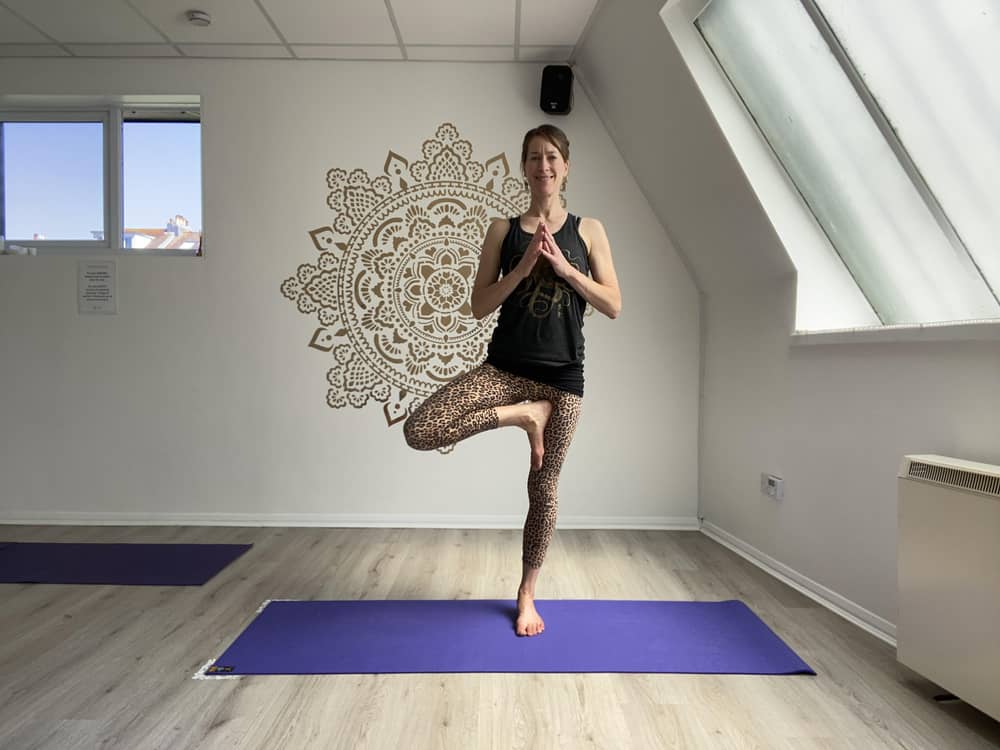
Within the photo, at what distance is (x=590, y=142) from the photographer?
11.9 feet

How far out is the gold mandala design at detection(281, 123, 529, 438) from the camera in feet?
11.9

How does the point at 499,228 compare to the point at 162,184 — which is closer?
the point at 499,228

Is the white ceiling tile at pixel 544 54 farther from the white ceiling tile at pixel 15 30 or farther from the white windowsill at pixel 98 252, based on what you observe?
the white ceiling tile at pixel 15 30

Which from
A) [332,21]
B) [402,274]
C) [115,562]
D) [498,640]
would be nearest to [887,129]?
[498,640]

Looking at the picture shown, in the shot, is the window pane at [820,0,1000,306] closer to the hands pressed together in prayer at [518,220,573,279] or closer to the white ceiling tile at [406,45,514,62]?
the hands pressed together in prayer at [518,220,573,279]

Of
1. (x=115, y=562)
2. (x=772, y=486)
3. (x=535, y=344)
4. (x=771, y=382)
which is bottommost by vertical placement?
(x=115, y=562)

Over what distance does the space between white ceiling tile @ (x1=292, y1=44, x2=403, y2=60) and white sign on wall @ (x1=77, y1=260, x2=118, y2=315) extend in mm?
1549

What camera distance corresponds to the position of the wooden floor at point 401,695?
1590 mm

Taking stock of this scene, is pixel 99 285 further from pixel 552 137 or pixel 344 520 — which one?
pixel 552 137

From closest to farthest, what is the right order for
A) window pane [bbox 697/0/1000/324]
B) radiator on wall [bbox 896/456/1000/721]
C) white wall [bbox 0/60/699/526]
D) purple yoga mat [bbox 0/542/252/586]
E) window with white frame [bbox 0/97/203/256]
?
1. radiator on wall [bbox 896/456/1000/721]
2. window pane [bbox 697/0/1000/324]
3. purple yoga mat [bbox 0/542/252/586]
4. white wall [bbox 0/60/699/526]
5. window with white frame [bbox 0/97/203/256]

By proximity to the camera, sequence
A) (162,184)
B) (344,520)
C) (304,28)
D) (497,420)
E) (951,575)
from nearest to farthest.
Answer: (951,575)
(497,420)
(304,28)
(344,520)
(162,184)

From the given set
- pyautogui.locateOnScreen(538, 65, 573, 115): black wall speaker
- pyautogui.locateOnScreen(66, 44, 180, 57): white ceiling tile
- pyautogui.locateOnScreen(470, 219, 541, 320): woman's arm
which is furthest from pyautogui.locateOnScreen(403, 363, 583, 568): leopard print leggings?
pyautogui.locateOnScreen(66, 44, 180, 57): white ceiling tile

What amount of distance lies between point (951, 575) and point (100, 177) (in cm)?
432

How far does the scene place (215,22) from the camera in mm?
3213
